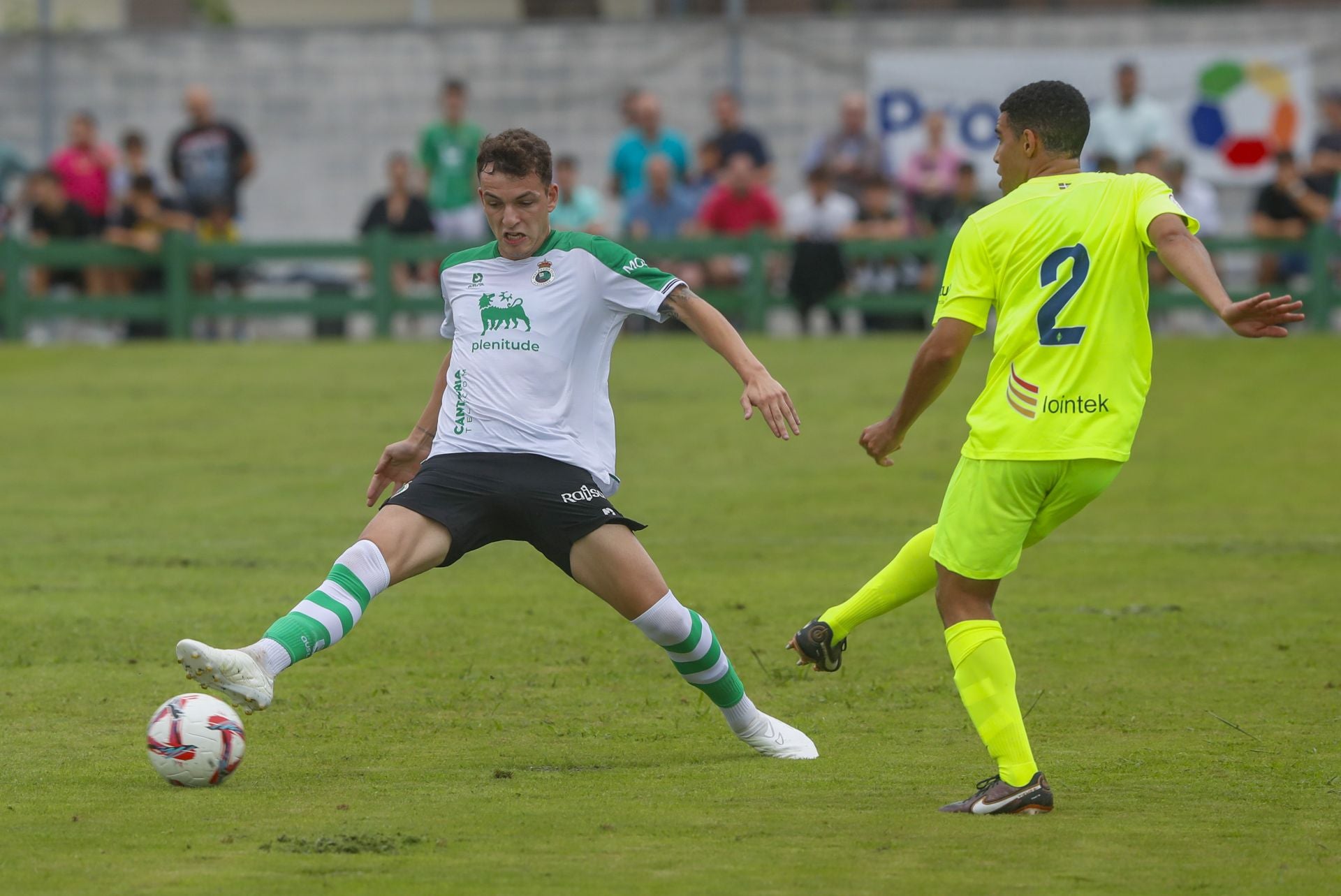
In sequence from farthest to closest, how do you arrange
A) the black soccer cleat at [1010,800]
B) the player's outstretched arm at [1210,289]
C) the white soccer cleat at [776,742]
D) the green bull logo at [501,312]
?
1. the white soccer cleat at [776,742]
2. the green bull logo at [501,312]
3. the black soccer cleat at [1010,800]
4. the player's outstretched arm at [1210,289]

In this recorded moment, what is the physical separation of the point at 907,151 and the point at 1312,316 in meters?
6.96

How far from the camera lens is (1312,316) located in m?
21.9

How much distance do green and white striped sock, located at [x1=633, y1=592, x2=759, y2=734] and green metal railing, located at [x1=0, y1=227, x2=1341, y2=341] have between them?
48.5ft

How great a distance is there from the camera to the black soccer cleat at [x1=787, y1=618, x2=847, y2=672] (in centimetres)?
679

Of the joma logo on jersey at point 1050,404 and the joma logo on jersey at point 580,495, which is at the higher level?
the joma logo on jersey at point 1050,404

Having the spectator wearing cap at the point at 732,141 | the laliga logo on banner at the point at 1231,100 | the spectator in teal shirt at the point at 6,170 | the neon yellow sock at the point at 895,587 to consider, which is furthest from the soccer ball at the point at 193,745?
the laliga logo on banner at the point at 1231,100

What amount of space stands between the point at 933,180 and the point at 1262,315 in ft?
55.3

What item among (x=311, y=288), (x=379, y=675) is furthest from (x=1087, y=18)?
(x=379, y=675)

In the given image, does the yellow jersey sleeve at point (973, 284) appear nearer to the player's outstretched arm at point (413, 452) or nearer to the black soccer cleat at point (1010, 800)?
the black soccer cleat at point (1010, 800)

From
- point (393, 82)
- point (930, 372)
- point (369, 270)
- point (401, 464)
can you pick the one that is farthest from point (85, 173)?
point (930, 372)

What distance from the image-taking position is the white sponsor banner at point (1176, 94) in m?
27.1

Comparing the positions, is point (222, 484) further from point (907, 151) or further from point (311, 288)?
point (907, 151)

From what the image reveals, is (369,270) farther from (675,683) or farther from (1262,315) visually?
(1262,315)

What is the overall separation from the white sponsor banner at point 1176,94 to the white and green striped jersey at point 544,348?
2070 centimetres
